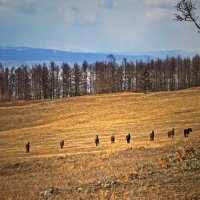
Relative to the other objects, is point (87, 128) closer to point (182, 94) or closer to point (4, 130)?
point (4, 130)

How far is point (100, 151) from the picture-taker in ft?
129

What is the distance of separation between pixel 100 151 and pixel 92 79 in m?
132

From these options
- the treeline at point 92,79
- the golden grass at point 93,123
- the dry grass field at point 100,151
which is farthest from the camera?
the treeline at point 92,79

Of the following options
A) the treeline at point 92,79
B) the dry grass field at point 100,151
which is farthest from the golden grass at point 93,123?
the treeline at point 92,79

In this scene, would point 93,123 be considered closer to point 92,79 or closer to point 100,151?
point 100,151

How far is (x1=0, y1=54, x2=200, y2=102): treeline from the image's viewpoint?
14588cm

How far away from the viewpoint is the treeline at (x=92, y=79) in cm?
14588

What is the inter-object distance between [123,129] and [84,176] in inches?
1368

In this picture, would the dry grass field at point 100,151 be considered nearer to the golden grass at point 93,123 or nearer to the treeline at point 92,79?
the golden grass at point 93,123

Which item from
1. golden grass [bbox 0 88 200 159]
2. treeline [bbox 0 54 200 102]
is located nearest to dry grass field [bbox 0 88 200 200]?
golden grass [bbox 0 88 200 159]

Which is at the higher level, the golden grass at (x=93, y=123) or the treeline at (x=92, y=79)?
the treeline at (x=92, y=79)

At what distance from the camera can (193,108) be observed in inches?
2854

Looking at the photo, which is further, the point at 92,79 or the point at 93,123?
the point at 92,79

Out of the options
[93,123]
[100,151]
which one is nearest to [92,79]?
[93,123]
